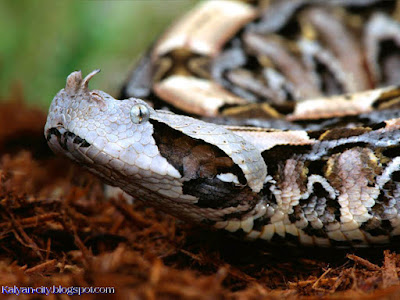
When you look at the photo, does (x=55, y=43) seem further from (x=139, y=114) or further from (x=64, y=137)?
(x=139, y=114)

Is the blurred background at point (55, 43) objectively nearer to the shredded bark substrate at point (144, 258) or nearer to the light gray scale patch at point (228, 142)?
the shredded bark substrate at point (144, 258)

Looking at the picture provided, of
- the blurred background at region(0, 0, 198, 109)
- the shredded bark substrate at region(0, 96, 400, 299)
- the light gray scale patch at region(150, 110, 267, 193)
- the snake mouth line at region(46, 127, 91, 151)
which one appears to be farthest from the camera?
the blurred background at region(0, 0, 198, 109)

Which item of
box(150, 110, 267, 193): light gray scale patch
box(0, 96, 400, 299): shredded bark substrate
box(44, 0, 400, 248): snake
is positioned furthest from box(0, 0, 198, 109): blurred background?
box(150, 110, 267, 193): light gray scale patch

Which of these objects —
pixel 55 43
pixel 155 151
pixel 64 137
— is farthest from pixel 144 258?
pixel 55 43

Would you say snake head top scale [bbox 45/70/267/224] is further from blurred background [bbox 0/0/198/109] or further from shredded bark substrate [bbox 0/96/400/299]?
blurred background [bbox 0/0/198/109]

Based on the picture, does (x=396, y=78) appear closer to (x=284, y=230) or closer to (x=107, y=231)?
(x=284, y=230)

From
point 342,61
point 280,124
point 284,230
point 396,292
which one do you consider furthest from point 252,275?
point 342,61

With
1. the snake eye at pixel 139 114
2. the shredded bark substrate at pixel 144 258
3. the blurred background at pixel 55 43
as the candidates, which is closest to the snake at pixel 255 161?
the snake eye at pixel 139 114
